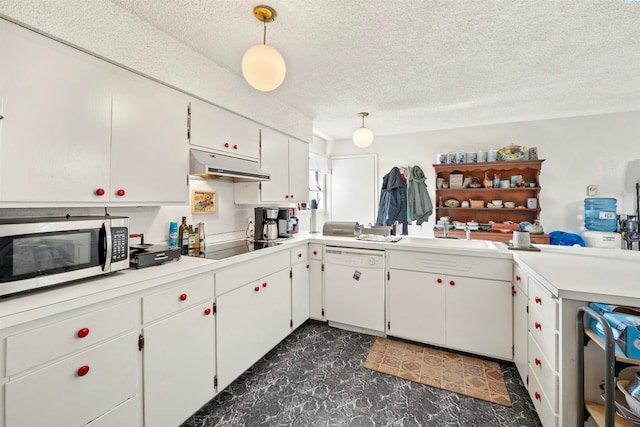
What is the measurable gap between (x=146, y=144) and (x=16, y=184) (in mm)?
664

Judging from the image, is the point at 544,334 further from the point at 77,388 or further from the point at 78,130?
the point at 78,130

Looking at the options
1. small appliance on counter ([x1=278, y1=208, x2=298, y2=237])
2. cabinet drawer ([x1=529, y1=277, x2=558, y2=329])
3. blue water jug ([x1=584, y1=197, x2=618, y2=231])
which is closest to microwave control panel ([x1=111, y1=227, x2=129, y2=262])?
small appliance on counter ([x1=278, y1=208, x2=298, y2=237])

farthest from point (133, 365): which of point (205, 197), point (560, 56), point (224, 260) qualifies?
point (560, 56)

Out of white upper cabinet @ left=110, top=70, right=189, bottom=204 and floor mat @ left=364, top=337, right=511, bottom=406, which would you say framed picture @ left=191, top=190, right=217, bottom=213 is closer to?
white upper cabinet @ left=110, top=70, right=189, bottom=204

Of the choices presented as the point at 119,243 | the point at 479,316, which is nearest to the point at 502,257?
the point at 479,316

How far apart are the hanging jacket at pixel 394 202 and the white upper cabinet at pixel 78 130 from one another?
10.9 ft

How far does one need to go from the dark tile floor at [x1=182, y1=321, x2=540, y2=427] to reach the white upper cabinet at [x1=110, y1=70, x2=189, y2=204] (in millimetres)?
1450

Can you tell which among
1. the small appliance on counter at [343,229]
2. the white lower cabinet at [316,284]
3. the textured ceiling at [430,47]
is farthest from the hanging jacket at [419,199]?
the white lower cabinet at [316,284]

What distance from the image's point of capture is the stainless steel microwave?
106 cm

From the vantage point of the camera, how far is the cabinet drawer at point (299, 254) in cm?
265

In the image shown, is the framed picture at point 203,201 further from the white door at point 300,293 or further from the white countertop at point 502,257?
the white door at point 300,293

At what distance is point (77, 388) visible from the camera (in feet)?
3.64

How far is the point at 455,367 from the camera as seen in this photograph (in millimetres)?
2186

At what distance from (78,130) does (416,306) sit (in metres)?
2.71
